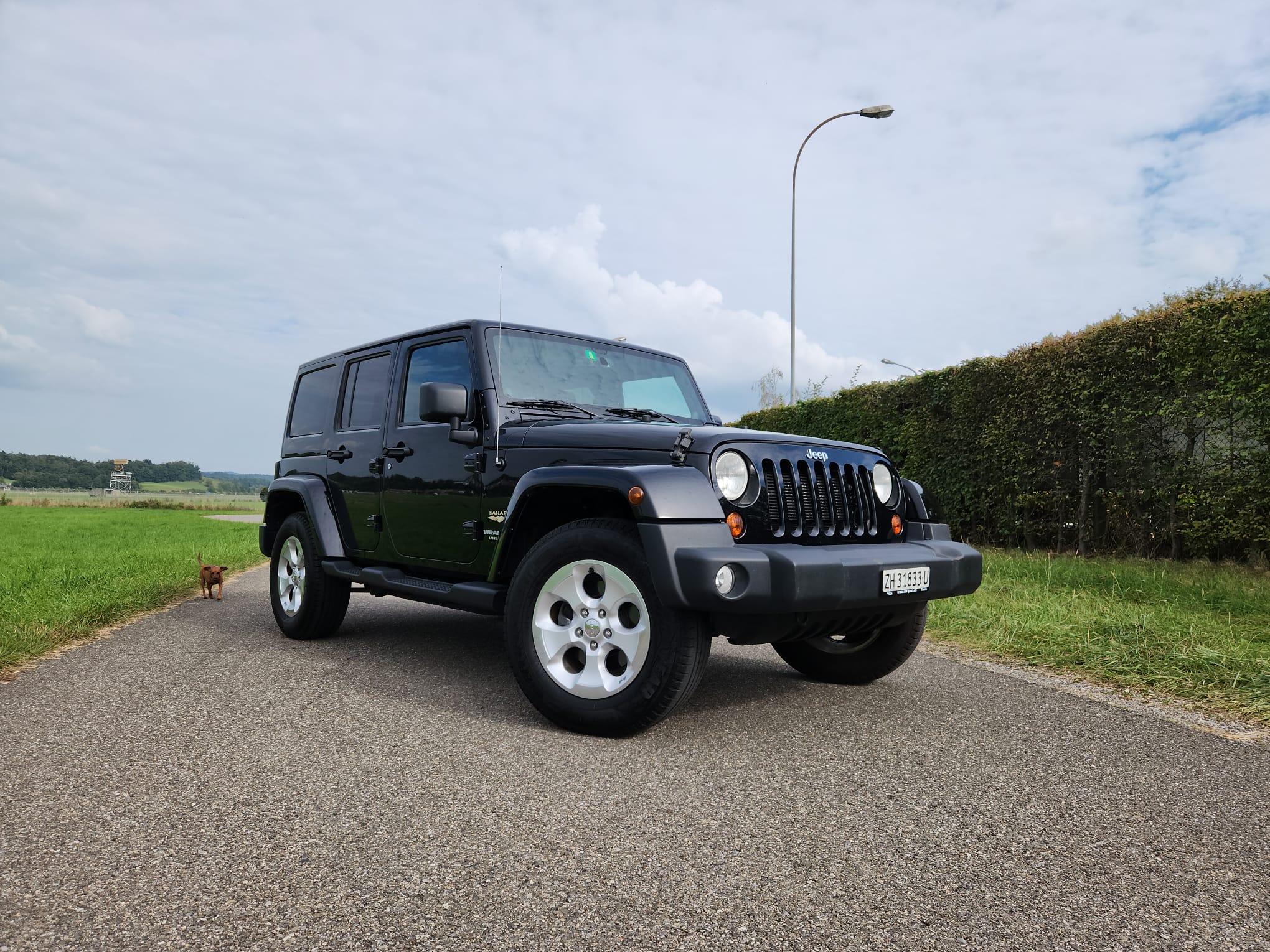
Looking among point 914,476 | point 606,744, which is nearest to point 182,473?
point 914,476

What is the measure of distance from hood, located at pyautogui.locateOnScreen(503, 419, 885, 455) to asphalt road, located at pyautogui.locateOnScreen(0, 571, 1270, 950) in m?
1.27

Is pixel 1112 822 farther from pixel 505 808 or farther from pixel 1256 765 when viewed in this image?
pixel 505 808

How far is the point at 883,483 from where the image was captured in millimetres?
4355

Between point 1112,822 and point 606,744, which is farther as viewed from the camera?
point 606,744

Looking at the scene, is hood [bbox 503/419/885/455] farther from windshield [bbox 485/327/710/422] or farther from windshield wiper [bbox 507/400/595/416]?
windshield [bbox 485/327/710/422]

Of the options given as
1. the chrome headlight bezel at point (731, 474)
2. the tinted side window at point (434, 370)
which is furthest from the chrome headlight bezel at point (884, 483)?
the tinted side window at point (434, 370)

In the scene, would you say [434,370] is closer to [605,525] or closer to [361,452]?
[361,452]

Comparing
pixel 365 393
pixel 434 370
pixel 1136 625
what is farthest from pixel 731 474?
pixel 1136 625

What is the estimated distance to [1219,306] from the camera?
320 inches

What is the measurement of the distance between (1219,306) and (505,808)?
8.34 m

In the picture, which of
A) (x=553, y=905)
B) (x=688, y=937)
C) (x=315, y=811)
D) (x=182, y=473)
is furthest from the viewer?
(x=182, y=473)

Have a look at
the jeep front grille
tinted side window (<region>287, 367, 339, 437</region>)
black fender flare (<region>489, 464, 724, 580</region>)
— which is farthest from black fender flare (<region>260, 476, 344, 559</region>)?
the jeep front grille

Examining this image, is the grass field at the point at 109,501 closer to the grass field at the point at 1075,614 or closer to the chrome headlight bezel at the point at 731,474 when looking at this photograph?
the grass field at the point at 1075,614

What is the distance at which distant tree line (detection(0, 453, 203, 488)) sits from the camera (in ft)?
249
